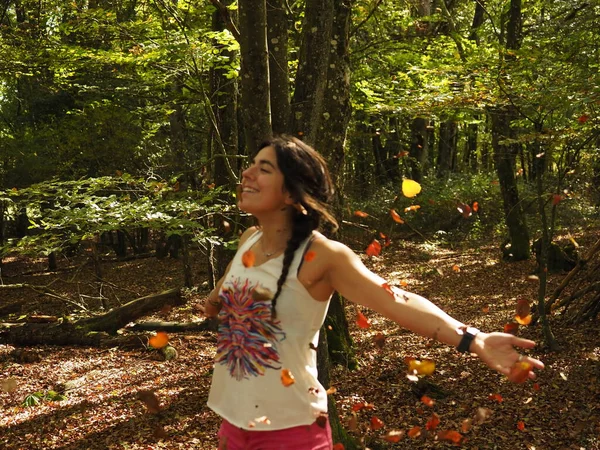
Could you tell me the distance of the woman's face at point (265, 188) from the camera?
85.7 inches

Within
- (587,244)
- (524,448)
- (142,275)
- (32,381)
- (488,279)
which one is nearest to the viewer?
(524,448)

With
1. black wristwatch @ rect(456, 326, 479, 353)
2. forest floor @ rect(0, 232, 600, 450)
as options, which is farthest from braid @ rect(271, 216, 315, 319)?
forest floor @ rect(0, 232, 600, 450)

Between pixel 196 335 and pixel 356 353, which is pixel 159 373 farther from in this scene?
pixel 356 353

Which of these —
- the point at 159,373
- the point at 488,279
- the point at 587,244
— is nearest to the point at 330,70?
the point at 159,373

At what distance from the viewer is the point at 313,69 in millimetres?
4633

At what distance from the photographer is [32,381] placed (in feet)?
24.6

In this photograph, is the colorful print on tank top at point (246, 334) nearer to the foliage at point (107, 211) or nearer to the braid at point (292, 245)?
the braid at point (292, 245)

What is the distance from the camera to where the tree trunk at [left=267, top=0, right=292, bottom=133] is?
4.75m

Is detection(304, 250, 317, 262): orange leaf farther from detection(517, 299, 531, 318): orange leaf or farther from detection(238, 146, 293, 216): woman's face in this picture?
detection(517, 299, 531, 318): orange leaf

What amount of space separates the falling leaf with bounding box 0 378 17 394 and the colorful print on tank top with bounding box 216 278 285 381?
6.08 m

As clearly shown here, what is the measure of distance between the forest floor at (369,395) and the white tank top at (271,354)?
1.75 m

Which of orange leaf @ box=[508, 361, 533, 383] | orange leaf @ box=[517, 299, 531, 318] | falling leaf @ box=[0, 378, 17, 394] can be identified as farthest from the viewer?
falling leaf @ box=[0, 378, 17, 394]

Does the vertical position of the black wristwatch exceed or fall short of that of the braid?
it falls short

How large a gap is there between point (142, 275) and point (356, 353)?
1030 cm
